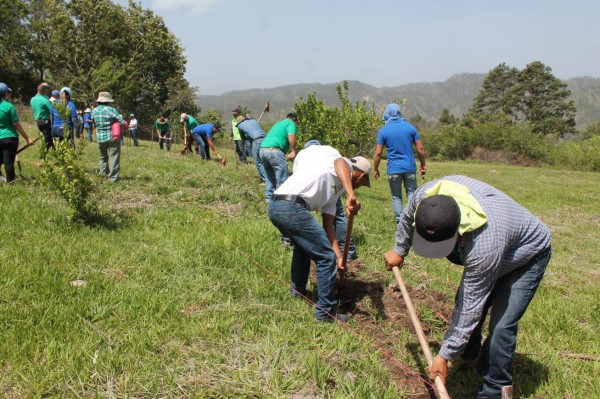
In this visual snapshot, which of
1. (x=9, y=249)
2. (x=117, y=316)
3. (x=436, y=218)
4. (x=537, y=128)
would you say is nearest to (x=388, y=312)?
(x=436, y=218)

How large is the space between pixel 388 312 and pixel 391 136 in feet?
10.7

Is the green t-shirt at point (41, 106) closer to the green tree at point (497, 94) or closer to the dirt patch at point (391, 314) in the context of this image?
the dirt patch at point (391, 314)

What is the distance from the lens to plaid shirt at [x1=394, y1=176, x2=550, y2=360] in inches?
91.7

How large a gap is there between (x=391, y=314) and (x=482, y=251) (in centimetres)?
179

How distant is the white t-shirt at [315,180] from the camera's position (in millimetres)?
3496

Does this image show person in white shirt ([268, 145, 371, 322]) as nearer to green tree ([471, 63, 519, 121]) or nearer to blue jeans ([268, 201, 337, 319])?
blue jeans ([268, 201, 337, 319])

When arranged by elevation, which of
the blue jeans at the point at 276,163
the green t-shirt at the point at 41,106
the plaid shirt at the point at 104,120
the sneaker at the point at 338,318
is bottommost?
the sneaker at the point at 338,318

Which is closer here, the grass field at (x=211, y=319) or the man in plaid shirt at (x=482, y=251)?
the man in plaid shirt at (x=482, y=251)

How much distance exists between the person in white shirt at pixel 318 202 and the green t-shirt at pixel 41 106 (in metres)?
6.71

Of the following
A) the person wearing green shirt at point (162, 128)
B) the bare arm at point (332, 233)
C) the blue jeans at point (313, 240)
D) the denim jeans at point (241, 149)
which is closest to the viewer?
the blue jeans at point (313, 240)

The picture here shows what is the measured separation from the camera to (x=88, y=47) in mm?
32156

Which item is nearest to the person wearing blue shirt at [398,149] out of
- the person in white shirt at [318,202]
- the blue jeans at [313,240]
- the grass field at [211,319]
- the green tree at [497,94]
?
the grass field at [211,319]

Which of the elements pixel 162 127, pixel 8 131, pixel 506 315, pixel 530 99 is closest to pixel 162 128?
pixel 162 127

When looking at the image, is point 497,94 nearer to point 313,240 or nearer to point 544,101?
point 544,101
